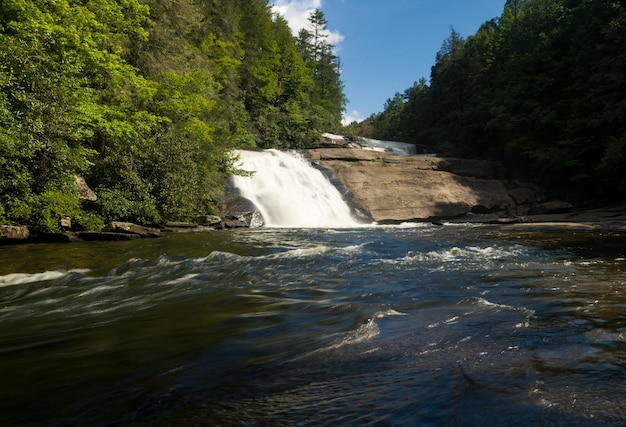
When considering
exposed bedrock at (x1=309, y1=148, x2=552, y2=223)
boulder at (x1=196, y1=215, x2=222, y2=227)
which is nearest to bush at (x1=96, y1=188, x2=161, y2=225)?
boulder at (x1=196, y1=215, x2=222, y2=227)

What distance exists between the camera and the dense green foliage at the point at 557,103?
22406 mm

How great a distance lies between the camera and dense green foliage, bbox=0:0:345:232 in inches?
438

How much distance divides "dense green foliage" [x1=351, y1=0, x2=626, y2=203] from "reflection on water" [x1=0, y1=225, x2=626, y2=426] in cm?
1962

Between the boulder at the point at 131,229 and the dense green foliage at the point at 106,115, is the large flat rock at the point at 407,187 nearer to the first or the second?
the dense green foliage at the point at 106,115

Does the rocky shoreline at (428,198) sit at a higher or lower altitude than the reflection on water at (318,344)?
higher

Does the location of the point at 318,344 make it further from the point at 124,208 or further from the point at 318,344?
the point at 124,208

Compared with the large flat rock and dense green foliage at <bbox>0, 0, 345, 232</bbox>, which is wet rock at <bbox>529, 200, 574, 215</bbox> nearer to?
the large flat rock

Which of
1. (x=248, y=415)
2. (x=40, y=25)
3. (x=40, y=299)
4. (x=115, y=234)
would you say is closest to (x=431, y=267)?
(x=248, y=415)

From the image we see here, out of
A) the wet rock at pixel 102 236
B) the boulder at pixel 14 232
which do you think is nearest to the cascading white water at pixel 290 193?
the wet rock at pixel 102 236

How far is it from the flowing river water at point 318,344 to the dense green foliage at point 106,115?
428 cm

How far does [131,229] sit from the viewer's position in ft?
44.8

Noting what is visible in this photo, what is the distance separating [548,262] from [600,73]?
2013 cm

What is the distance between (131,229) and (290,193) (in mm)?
9860

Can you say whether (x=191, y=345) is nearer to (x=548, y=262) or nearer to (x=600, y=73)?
(x=548, y=262)
